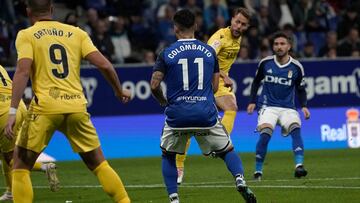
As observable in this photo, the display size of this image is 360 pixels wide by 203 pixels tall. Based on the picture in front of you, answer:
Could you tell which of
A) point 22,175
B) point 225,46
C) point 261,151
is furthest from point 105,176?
point 225,46

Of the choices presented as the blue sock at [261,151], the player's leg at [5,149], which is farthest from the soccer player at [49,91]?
the blue sock at [261,151]

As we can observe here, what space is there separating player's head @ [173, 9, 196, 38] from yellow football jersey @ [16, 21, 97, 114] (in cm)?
167

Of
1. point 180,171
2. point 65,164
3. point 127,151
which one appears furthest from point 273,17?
point 180,171

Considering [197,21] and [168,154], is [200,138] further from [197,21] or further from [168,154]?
[197,21]

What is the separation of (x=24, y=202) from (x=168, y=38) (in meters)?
15.8

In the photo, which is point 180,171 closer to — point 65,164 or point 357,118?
point 65,164

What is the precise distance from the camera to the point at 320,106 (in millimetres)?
22781

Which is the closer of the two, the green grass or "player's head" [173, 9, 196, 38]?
"player's head" [173, 9, 196, 38]

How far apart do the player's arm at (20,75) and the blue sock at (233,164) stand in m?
2.72

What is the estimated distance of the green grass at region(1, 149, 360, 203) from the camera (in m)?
12.8

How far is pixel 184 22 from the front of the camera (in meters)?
11.2

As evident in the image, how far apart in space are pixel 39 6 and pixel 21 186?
1717 millimetres

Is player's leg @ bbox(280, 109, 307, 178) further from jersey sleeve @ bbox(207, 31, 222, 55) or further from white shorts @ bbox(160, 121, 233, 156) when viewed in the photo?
white shorts @ bbox(160, 121, 233, 156)

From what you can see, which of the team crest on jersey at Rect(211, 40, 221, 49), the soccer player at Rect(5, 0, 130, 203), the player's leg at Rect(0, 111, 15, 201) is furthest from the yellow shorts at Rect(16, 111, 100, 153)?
the team crest on jersey at Rect(211, 40, 221, 49)
